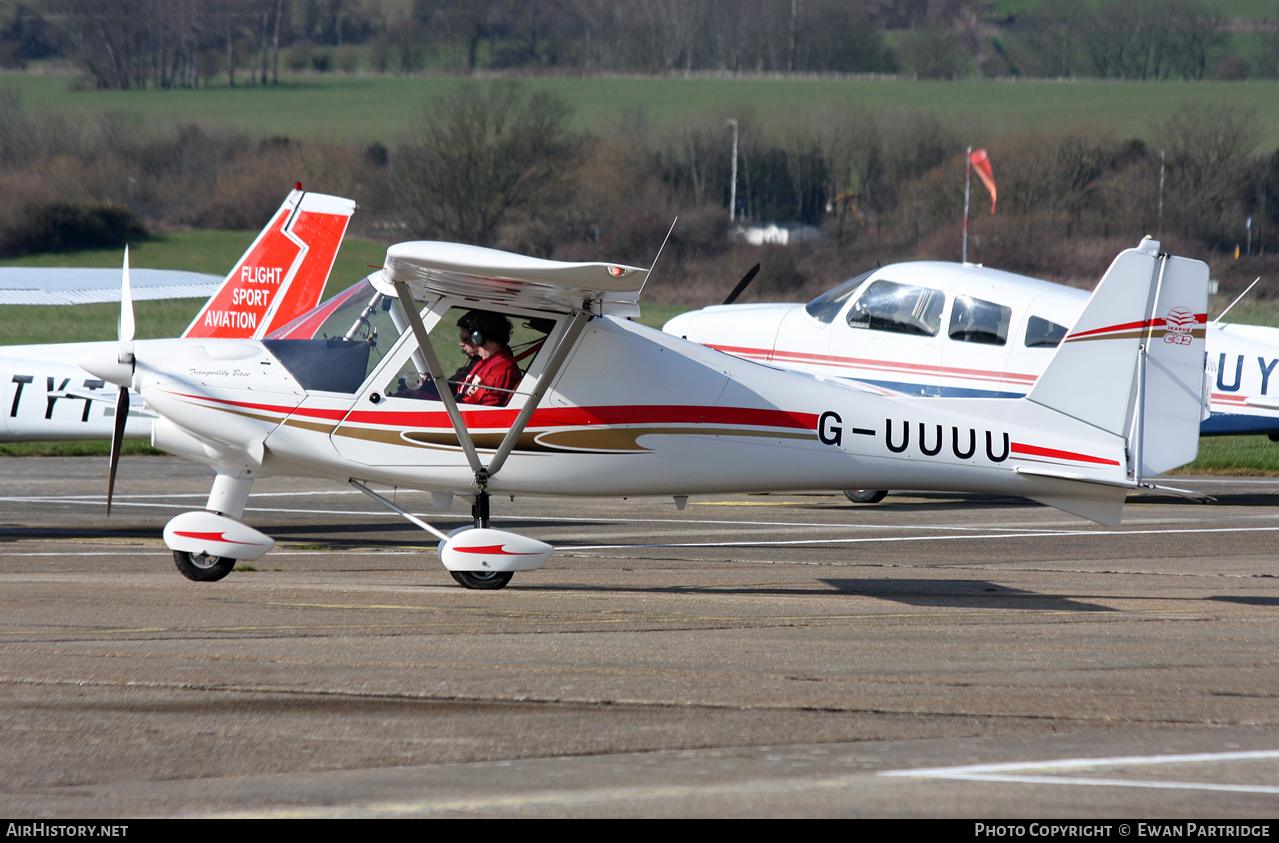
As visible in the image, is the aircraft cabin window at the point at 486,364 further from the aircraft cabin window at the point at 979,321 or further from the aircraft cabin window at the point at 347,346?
the aircraft cabin window at the point at 979,321

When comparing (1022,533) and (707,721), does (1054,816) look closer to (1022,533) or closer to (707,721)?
(707,721)

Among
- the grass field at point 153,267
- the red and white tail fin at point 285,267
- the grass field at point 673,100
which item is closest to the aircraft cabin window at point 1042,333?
the red and white tail fin at point 285,267

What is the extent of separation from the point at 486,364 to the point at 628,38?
12043 cm

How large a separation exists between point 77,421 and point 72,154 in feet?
198

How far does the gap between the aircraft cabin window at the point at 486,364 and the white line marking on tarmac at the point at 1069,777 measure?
170 inches

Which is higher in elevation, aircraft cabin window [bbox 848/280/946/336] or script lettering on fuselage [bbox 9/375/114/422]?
aircraft cabin window [bbox 848/280/946/336]

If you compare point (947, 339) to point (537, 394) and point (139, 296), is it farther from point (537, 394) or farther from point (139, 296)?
point (139, 296)

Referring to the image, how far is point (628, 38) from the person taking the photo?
122m

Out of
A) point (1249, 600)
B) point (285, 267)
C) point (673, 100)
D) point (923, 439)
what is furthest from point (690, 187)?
point (1249, 600)

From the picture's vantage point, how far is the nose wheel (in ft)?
26.5

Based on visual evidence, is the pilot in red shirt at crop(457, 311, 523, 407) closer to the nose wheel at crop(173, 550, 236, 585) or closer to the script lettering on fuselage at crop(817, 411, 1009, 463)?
the nose wheel at crop(173, 550, 236, 585)

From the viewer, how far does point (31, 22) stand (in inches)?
4136

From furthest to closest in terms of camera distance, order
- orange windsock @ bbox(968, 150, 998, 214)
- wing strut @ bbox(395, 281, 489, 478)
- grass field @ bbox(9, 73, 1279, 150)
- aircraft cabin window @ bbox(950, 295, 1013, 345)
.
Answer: grass field @ bbox(9, 73, 1279, 150)
orange windsock @ bbox(968, 150, 998, 214)
aircraft cabin window @ bbox(950, 295, 1013, 345)
wing strut @ bbox(395, 281, 489, 478)

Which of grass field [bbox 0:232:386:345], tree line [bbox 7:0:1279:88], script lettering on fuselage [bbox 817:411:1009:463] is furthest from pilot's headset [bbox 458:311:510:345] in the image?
tree line [bbox 7:0:1279:88]
